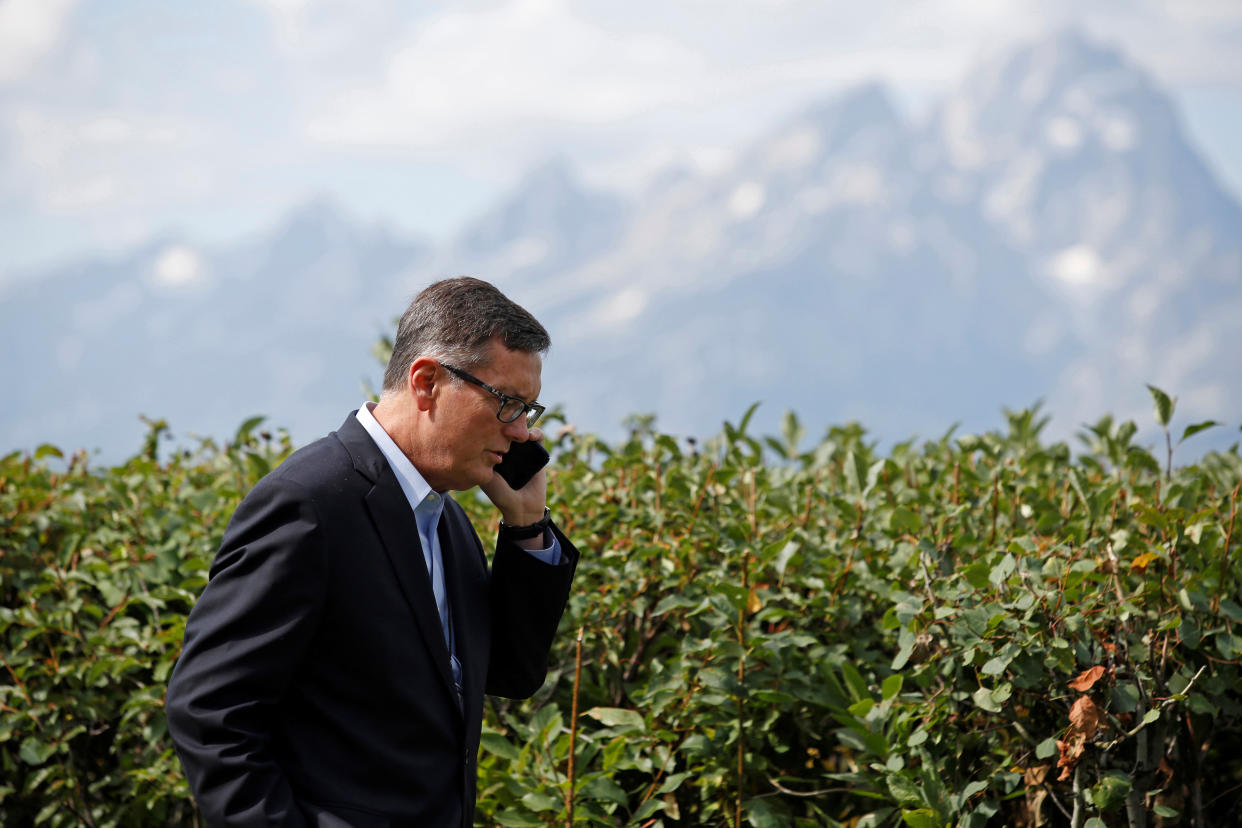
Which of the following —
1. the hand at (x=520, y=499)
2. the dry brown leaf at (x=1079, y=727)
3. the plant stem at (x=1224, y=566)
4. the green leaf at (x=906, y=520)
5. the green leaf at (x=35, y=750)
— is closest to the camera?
the hand at (x=520, y=499)

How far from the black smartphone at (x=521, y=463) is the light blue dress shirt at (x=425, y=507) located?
15cm

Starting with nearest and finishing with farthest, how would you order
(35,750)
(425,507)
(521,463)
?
(425,507)
(521,463)
(35,750)

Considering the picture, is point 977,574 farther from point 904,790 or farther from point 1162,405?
point 1162,405

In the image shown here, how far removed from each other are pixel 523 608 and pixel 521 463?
31 cm

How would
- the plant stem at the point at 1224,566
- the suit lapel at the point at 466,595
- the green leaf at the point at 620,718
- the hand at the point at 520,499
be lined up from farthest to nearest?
the green leaf at the point at 620,718, the plant stem at the point at 1224,566, the hand at the point at 520,499, the suit lapel at the point at 466,595

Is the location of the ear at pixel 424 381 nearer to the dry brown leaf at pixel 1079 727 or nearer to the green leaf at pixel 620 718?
the green leaf at pixel 620 718

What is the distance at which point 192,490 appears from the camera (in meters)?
4.14

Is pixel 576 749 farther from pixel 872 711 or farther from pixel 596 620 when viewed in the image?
pixel 872 711

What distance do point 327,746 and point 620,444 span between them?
93.1 inches

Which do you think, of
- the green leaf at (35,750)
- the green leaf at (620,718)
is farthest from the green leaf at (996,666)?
the green leaf at (35,750)

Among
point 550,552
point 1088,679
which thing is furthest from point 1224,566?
point 550,552

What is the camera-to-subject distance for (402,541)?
210 centimetres

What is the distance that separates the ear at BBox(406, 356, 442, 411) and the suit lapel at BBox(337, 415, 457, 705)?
0.13 meters

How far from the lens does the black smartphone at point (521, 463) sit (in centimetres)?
241
